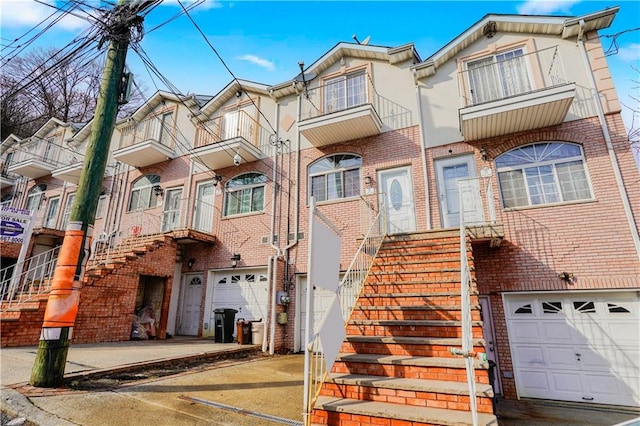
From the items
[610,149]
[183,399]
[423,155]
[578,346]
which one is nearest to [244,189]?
[423,155]

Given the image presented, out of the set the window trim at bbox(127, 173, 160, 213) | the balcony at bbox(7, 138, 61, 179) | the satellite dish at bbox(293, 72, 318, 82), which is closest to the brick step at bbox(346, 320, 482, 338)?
the satellite dish at bbox(293, 72, 318, 82)

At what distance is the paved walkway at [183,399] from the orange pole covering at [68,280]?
832mm

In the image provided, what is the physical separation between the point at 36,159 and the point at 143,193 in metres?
7.01

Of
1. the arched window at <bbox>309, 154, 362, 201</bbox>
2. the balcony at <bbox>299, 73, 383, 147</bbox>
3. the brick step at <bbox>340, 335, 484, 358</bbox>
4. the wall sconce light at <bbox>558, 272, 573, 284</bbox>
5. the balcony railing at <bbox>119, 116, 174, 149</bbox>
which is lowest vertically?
the brick step at <bbox>340, 335, 484, 358</bbox>

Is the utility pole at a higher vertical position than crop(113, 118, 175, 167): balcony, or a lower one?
lower

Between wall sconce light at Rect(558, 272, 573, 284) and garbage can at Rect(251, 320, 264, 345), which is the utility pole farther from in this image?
wall sconce light at Rect(558, 272, 573, 284)

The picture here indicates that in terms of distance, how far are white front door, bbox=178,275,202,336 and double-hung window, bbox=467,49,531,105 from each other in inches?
411

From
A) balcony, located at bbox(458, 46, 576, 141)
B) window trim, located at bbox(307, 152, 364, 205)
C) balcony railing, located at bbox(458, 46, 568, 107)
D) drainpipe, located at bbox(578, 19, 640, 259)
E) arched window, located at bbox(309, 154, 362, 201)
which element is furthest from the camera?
arched window, located at bbox(309, 154, 362, 201)

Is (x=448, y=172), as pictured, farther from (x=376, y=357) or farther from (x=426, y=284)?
(x=376, y=357)

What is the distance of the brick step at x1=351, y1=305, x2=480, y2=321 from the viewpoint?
14.2ft

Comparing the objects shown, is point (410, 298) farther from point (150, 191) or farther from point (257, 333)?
point (150, 191)

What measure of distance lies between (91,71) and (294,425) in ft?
37.0

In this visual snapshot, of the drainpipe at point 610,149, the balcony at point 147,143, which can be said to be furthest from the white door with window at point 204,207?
the drainpipe at point 610,149

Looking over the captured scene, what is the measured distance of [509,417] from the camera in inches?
192
